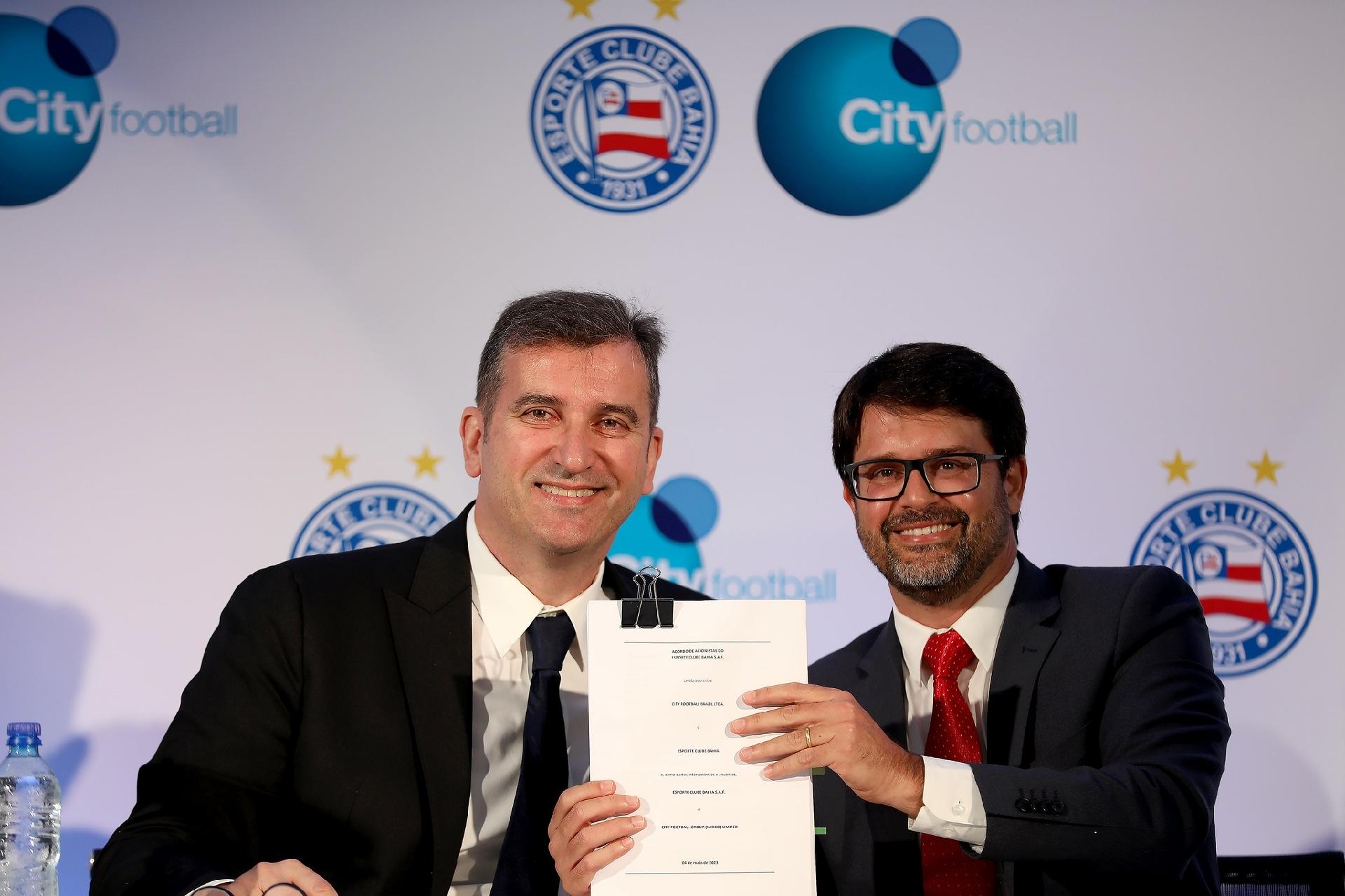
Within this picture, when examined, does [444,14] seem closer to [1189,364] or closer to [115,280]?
[115,280]

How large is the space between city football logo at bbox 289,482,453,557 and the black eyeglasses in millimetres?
1513

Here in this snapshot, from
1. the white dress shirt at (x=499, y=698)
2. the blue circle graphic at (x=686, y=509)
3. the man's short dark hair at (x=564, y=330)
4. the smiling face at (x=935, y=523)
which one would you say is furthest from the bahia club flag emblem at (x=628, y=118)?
the white dress shirt at (x=499, y=698)

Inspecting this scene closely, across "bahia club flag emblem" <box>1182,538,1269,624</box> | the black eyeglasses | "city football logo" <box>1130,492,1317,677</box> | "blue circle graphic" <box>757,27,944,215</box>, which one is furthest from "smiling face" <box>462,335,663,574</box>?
"bahia club flag emblem" <box>1182,538,1269,624</box>

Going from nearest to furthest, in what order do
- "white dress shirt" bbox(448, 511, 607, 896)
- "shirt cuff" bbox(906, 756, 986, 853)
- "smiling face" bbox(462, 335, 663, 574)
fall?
"shirt cuff" bbox(906, 756, 986, 853) < "white dress shirt" bbox(448, 511, 607, 896) < "smiling face" bbox(462, 335, 663, 574)

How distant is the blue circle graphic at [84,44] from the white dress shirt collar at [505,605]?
93.2 inches

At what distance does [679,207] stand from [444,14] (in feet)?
3.31

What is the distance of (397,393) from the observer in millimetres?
3875

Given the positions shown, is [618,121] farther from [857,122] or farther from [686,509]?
[686,509]

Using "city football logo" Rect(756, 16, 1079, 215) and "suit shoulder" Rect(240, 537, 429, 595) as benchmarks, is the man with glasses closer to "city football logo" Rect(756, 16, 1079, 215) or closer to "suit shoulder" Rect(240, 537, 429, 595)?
"suit shoulder" Rect(240, 537, 429, 595)

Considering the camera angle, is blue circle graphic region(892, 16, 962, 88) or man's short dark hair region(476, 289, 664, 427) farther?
blue circle graphic region(892, 16, 962, 88)

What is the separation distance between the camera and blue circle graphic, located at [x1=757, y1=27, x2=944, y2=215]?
4031mm

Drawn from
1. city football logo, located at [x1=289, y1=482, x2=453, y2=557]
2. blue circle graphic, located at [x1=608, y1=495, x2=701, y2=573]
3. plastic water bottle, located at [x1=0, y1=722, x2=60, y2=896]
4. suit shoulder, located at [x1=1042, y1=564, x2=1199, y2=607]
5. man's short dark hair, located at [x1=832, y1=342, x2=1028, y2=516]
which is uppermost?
man's short dark hair, located at [x1=832, y1=342, x2=1028, y2=516]

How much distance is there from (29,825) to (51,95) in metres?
2.26

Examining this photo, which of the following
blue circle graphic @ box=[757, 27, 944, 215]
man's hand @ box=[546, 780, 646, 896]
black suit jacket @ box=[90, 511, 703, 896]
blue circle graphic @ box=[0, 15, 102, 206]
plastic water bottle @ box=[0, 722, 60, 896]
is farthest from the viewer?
blue circle graphic @ box=[757, 27, 944, 215]
